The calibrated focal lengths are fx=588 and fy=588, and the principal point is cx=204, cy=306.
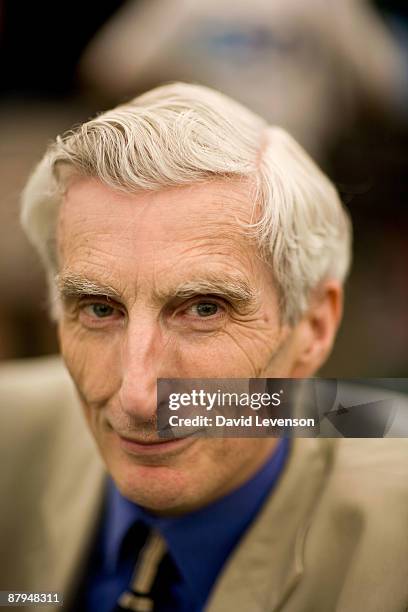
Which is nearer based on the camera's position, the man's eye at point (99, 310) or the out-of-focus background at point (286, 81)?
the man's eye at point (99, 310)

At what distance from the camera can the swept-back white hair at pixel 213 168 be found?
88 centimetres

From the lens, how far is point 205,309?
Answer: 0.92 meters

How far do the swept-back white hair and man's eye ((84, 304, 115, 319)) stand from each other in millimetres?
173

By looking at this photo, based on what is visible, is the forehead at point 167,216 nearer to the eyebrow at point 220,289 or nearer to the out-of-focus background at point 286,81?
the eyebrow at point 220,289

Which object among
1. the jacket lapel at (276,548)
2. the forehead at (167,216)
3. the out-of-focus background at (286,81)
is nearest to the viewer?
the forehead at (167,216)

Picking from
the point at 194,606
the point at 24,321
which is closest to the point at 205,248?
the point at 194,606

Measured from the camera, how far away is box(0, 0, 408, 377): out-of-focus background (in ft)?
3.60

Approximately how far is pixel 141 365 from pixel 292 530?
1.43 feet

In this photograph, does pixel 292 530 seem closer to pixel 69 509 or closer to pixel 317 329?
pixel 317 329

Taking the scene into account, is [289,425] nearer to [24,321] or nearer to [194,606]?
[194,606]

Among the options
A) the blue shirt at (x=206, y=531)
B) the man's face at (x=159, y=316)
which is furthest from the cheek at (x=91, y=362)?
the blue shirt at (x=206, y=531)

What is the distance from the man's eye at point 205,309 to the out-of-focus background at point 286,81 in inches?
10.8

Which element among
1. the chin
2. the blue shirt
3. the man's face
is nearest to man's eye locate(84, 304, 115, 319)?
the man's face

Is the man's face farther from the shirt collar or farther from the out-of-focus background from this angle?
the out-of-focus background
